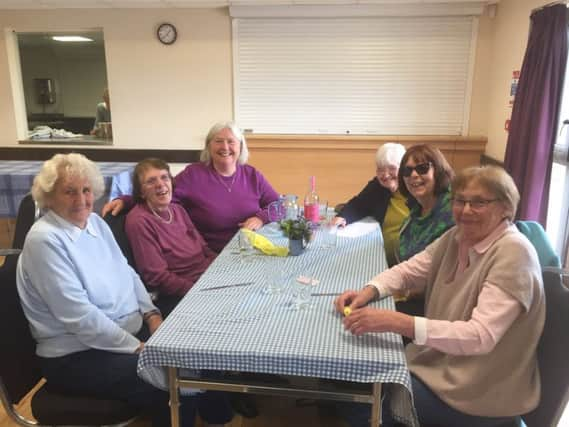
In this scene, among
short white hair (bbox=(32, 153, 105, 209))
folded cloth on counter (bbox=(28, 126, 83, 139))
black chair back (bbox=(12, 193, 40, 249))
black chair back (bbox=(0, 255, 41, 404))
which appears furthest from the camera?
folded cloth on counter (bbox=(28, 126, 83, 139))

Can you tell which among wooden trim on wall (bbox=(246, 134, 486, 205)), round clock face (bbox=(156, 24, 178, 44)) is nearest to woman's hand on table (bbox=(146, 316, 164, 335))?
wooden trim on wall (bbox=(246, 134, 486, 205))

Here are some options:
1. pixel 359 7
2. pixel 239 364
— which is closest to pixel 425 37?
pixel 359 7

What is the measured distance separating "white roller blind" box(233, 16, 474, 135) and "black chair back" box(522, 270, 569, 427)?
10.7ft

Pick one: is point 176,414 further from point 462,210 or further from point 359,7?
point 359,7

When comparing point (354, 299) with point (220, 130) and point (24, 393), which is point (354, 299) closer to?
point (24, 393)

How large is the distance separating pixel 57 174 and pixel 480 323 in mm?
1403

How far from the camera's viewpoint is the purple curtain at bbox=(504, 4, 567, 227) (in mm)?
2779

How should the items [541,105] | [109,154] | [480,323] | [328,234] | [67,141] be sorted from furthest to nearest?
[67,141], [109,154], [541,105], [328,234], [480,323]

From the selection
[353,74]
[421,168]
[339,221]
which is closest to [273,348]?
[421,168]

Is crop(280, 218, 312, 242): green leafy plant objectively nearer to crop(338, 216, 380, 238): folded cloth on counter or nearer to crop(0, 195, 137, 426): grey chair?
crop(338, 216, 380, 238): folded cloth on counter

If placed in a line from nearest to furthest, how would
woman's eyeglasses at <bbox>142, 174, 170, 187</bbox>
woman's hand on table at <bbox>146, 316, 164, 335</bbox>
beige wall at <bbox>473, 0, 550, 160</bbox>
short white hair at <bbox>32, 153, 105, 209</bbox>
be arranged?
short white hair at <bbox>32, 153, 105, 209</bbox> → woman's hand on table at <bbox>146, 316, 164, 335</bbox> → woman's eyeglasses at <bbox>142, 174, 170, 187</bbox> → beige wall at <bbox>473, 0, 550, 160</bbox>

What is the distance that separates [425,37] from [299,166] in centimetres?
165

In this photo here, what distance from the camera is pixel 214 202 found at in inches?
96.7

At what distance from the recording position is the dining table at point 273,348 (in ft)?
3.79
